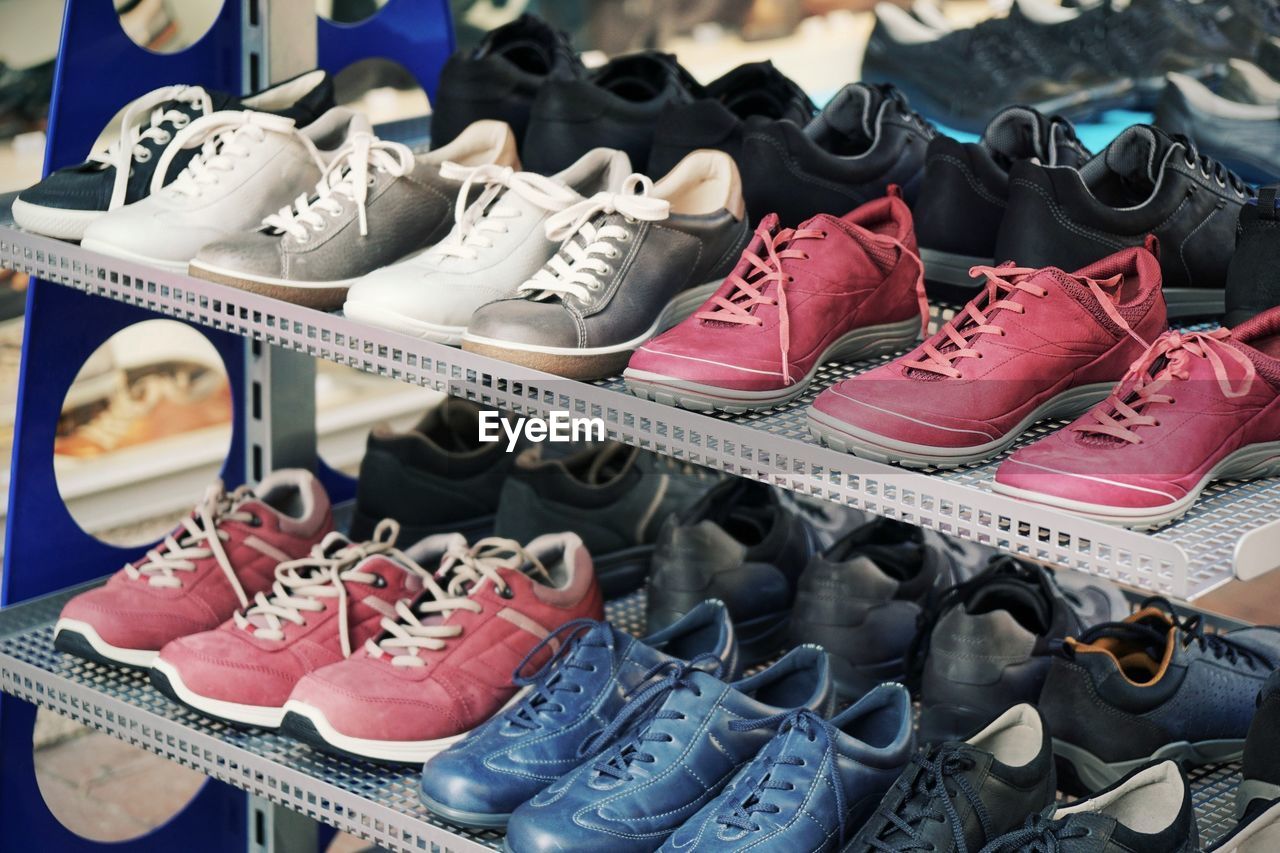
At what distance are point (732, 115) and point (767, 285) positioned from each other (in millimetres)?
384

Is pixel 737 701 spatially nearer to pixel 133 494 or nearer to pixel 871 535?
pixel 871 535

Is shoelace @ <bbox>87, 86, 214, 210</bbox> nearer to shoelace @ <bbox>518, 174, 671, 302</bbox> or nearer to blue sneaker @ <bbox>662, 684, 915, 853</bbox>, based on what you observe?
shoelace @ <bbox>518, 174, 671, 302</bbox>

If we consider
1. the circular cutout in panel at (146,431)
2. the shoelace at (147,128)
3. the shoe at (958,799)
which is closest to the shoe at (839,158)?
the shoe at (958,799)

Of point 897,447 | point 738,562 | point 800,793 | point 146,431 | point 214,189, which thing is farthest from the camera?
point 146,431

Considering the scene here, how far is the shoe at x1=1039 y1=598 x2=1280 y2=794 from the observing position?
1.59m

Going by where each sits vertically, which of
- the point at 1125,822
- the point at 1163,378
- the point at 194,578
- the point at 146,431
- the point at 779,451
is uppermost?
the point at 1163,378

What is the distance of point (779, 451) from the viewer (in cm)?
133

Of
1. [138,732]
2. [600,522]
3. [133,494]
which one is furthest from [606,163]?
[133,494]

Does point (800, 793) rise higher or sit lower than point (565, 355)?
lower

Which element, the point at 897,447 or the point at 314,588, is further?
the point at 314,588

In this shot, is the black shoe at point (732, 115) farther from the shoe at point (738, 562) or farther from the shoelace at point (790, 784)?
the shoelace at point (790, 784)

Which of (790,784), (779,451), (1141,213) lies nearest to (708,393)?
(779,451)

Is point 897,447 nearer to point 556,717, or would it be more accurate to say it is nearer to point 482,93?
point 556,717

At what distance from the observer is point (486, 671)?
1695mm
